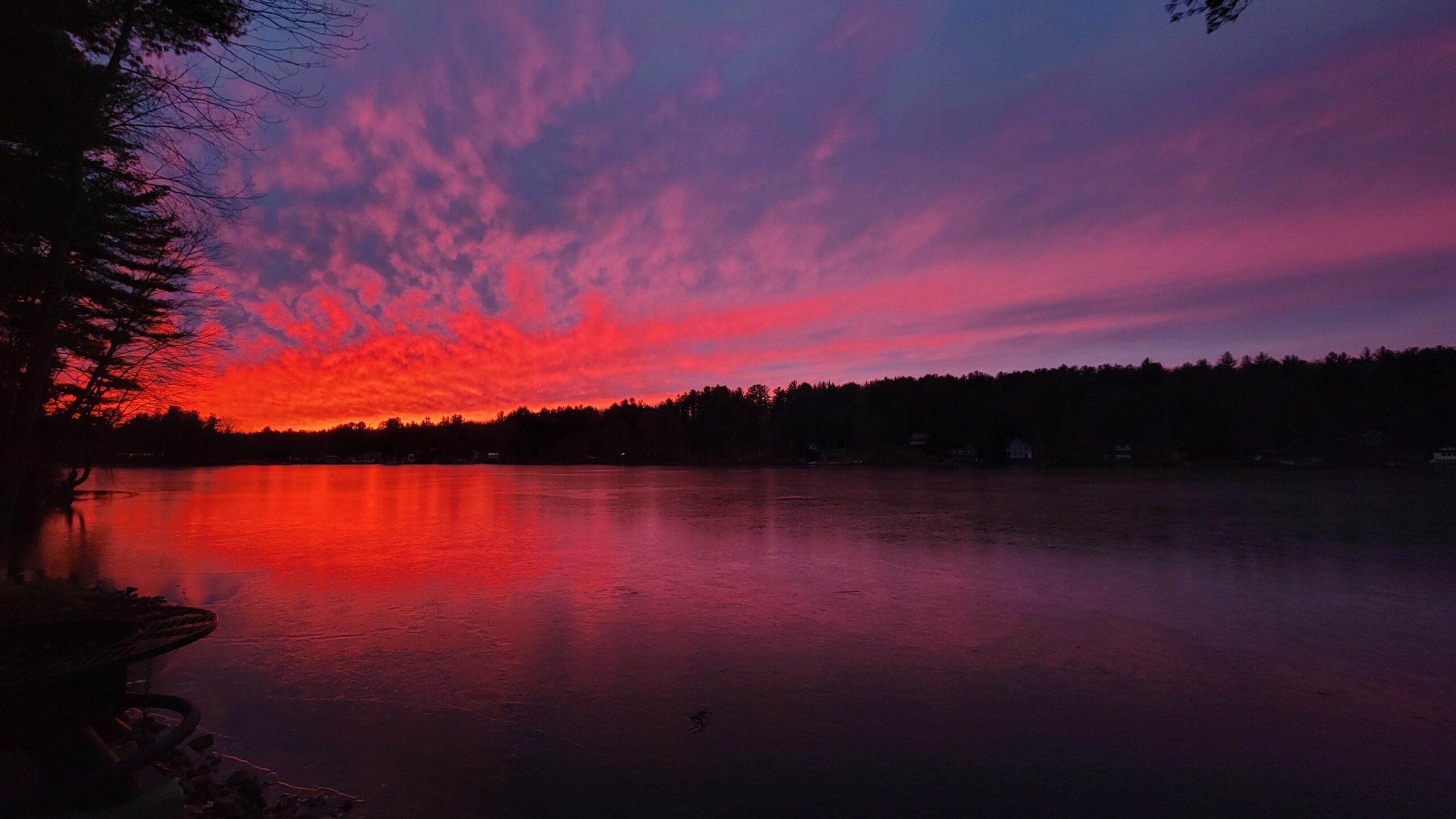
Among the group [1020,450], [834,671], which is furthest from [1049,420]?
[834,671]

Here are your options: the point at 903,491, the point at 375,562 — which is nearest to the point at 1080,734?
the point at 375,562

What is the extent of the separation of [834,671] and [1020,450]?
316 feet

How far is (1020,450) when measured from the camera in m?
94.4

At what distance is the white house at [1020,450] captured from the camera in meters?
93.7

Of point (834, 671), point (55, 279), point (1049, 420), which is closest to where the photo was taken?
point (55, 279)

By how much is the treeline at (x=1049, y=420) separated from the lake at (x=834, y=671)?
158 feet

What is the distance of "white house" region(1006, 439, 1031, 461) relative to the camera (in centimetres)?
9370

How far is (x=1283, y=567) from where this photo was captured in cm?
1128

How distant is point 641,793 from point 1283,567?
39.0ft

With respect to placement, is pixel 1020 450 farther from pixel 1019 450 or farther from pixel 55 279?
pixel 55 279

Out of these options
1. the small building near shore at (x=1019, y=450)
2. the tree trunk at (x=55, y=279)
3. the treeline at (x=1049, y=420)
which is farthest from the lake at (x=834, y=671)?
the small building near shore at (x=1019, y=450)

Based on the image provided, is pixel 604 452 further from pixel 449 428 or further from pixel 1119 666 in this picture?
pixel 1119 666

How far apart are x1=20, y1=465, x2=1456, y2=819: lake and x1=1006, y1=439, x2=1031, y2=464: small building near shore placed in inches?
3250

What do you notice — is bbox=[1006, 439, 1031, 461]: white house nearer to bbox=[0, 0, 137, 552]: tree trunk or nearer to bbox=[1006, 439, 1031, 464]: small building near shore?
bbox=[1006, 439, 1031, 464]: small building near shore
